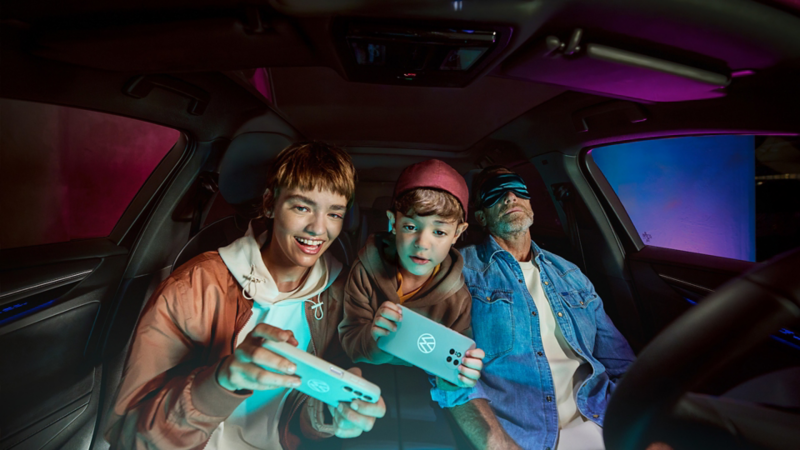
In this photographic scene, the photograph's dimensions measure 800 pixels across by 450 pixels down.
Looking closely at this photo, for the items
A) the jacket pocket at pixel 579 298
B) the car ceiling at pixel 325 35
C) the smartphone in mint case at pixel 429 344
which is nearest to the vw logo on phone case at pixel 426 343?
the smartphone in mint case at pixel 429 344

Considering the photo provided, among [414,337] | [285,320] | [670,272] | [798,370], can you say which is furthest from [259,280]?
[798,370]

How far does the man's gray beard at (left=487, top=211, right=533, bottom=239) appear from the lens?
35.9 inches

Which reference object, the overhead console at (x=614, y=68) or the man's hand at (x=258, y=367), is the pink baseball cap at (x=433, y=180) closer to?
the overhead console at (x=614, y=68)

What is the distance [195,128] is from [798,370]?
1.68 m

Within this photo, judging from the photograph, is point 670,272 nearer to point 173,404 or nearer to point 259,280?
point 259,280

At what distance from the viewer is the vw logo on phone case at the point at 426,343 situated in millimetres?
726

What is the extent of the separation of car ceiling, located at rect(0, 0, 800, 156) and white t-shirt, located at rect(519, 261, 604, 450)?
1.85 feet

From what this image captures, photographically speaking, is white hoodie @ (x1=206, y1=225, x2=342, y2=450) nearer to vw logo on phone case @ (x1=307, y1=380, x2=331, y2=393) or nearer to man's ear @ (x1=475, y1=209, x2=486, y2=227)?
vw logo on phone case @ (x1=307, y1=380, x2=331, y2=393)

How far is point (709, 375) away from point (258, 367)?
0.79 metres

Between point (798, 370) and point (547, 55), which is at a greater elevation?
point (547, 55)

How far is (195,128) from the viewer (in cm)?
87

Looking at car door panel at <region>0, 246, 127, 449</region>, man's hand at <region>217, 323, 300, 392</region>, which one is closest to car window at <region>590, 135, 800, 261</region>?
man's hand at <region>217, 323, 300, 392</region>

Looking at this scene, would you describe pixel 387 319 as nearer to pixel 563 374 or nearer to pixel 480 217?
pixel 480 217

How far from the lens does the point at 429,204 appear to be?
2.58 ft
